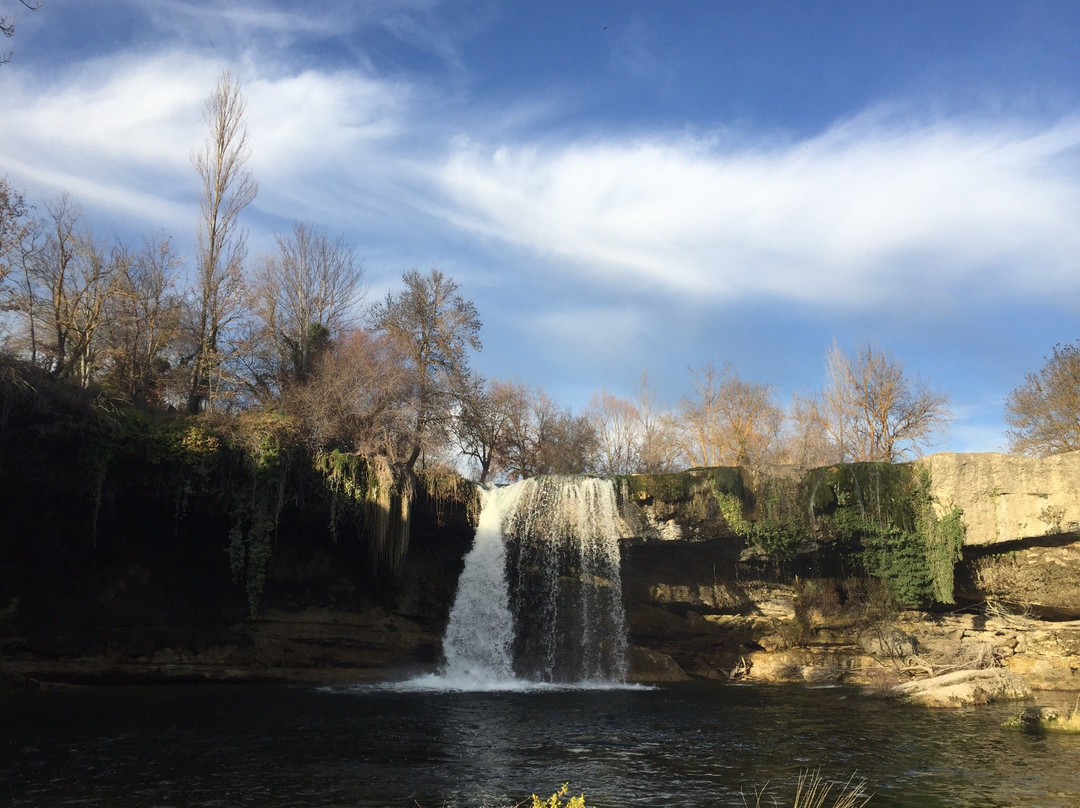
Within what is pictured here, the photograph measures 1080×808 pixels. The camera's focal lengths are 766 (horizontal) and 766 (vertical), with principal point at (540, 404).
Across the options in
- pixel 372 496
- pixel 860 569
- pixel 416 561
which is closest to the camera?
pixel 372 496

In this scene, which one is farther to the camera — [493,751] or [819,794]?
[493,751]

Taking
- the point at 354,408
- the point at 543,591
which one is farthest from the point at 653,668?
the point at 354,408

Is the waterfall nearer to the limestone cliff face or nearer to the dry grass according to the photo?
the limestone cliff face

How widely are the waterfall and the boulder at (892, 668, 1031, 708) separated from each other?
313 inches

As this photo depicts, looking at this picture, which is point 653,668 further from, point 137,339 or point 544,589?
point 137,339

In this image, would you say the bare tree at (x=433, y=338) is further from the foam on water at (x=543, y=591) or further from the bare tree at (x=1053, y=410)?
the bare tree at (x=1053, y=410)

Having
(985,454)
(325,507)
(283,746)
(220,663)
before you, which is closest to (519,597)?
(325,507)

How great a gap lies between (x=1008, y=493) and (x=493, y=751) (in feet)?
51.1

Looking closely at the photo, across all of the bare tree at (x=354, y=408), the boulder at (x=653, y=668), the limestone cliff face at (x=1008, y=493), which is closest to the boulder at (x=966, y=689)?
the limestone cliff face at (x=1008, y=493)

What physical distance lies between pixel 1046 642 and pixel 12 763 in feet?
77.7

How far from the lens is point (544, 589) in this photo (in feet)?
74.6

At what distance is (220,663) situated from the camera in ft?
68.5

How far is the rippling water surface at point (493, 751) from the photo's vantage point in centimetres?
945

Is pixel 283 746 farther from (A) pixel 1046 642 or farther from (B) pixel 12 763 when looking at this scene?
(A) pixel 1046 642
